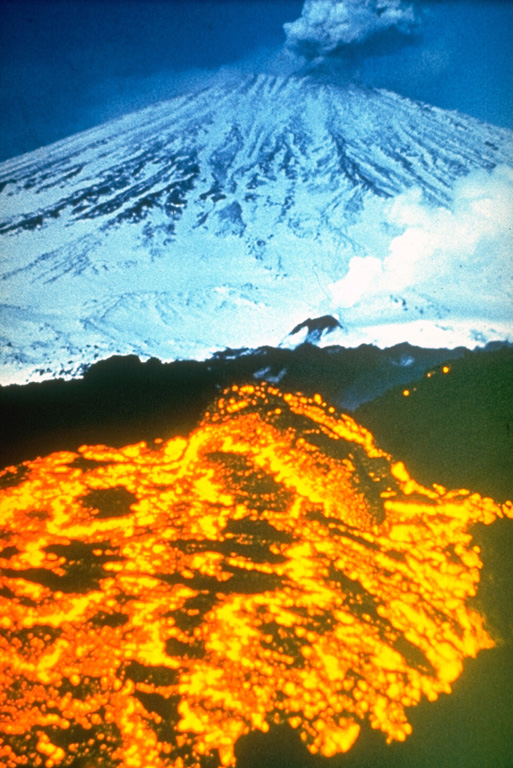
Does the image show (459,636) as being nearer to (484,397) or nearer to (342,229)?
(484,397)

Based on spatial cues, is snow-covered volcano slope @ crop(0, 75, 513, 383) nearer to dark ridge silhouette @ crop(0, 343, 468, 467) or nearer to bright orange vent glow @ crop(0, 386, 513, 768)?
dark ridge silhouette @ crop(0, 343, 468, 467)

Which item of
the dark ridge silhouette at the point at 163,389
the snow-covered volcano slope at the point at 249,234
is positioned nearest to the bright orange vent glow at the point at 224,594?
the dark ridge silhouette at the point at 163,389

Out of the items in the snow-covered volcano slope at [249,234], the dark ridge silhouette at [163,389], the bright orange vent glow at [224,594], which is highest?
the snow-covered volcano slope at [249,234]

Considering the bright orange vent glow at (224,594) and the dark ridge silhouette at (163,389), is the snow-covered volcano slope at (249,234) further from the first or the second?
the bright orange vent glow at (224,594)

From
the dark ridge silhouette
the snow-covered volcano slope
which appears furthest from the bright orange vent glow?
the snow-covered volcano slope

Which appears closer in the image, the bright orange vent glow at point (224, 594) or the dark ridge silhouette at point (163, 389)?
the bright orange vent glow at point (224, 594)
